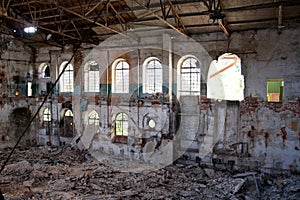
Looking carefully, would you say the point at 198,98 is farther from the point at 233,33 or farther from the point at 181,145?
the point at 233,33

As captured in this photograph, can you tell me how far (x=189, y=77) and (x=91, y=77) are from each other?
609 cm

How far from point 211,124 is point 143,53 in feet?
16.2

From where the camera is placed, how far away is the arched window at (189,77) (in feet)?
44.3

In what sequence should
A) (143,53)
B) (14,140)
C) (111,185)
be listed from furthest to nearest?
(14,140) → (143,53) → (111,185)

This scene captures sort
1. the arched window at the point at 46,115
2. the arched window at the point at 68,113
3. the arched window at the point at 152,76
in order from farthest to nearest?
1. the arched window at the point at 46,115
2. the arched window at the point at 68,113
3. the arched window at the point at 152,76

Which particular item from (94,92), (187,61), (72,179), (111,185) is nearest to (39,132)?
(94,92)

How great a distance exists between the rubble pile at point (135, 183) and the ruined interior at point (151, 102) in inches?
1.8

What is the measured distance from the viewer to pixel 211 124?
42.1ft

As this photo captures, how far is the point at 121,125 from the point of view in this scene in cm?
1558

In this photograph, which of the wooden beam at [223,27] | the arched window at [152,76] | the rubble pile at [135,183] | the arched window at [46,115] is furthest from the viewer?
the arched window at [46,115]

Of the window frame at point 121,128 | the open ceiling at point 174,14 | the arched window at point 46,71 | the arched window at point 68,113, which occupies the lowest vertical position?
the window frame at point 121,128

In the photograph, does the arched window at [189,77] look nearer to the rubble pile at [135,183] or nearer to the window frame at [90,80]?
the rubble pile at [135,183]

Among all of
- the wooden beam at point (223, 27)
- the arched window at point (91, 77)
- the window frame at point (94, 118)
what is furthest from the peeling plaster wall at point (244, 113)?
the arched window at point (91, 77)

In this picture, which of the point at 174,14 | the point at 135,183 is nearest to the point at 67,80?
the point at 174,14
